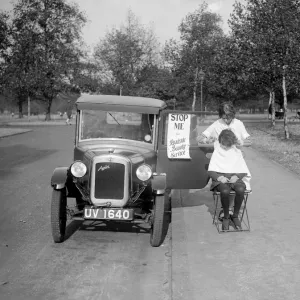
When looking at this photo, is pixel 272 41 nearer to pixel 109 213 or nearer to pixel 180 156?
pixel 180 156

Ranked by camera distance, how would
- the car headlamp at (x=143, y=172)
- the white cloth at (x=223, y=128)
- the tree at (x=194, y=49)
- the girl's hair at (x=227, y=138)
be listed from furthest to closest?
the tree at (x=194, y=49), the white cloth at (x=223, y=128), the girl's hair at (x=227, y=138), the car headlamp at (x=143, y=172)

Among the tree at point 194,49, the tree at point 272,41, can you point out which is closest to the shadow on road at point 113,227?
the tree at point 272,41

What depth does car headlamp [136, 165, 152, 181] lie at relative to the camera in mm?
5828

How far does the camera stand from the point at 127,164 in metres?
5.73

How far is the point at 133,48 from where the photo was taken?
163 ft

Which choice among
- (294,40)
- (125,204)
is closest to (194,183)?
(125,204)

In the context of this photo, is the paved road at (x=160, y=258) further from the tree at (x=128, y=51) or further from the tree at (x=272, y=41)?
the tree at (x=128, y=51)

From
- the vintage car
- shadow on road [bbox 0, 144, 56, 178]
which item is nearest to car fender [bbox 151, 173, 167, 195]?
the vintage car

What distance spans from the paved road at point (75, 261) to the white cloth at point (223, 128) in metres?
1.66

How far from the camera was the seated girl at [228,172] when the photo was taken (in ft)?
20.3

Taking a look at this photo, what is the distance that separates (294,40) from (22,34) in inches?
1437

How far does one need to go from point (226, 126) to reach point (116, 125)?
156cm

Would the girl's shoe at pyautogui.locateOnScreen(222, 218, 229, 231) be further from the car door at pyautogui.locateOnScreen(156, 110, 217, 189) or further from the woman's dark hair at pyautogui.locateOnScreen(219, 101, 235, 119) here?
Result: the woman's dark hair at pyautogui.locateOnScreen(219, 101, 235, 119)

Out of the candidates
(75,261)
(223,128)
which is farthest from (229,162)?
(75,261)
